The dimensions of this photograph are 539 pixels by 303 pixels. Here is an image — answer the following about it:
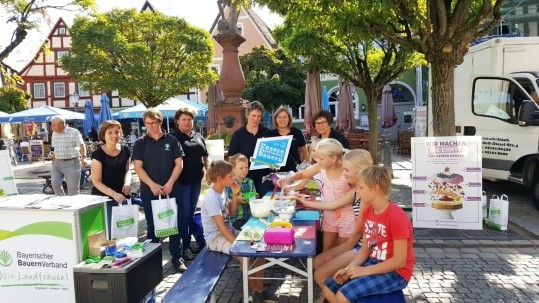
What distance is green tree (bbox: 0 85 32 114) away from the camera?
115ft

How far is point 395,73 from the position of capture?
1226cm

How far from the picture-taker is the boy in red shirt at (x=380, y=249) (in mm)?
2979

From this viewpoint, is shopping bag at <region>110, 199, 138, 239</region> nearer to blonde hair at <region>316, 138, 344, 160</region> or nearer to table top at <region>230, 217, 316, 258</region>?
table top at <region>230, 217, 316, 258</region>

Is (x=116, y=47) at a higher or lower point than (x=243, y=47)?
lower

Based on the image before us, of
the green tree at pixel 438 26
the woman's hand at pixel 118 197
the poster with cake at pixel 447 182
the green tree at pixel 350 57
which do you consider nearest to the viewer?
the woman's hand at pixel 118 197

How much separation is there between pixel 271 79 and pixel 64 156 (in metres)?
18.8

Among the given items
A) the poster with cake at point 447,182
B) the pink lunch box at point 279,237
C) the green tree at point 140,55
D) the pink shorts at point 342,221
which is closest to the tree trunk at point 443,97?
the poster with cake at point 447,182

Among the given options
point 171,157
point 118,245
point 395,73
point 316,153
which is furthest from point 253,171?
point 395,73

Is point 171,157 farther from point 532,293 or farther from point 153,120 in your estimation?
point 532,293

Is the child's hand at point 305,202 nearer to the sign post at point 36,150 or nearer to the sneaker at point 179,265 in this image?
the sneaker at point 179,265

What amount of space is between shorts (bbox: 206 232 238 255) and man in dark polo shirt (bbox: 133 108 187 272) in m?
0.98

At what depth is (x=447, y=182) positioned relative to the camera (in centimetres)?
626

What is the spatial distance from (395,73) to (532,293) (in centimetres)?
883

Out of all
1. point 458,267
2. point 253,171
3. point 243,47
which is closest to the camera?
point 458,267
